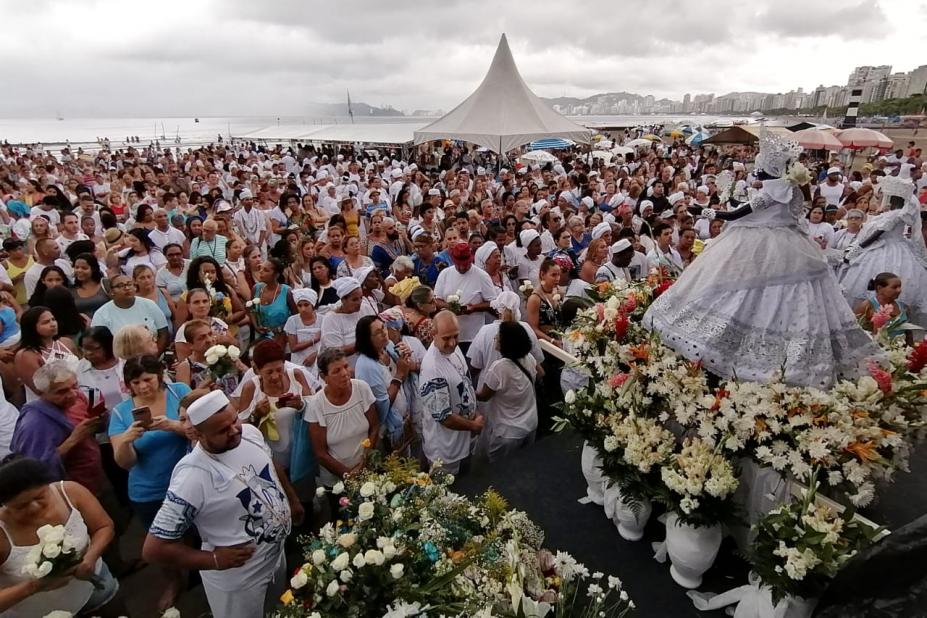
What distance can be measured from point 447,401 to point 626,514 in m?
1.62

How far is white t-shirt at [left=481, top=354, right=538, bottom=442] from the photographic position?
14.6 ft

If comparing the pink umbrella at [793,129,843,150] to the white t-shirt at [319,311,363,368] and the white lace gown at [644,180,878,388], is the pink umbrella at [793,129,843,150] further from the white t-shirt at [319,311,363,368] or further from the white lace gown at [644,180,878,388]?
the white t-shirt at [319,311,363,368]

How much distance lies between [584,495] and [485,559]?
4.70 ft

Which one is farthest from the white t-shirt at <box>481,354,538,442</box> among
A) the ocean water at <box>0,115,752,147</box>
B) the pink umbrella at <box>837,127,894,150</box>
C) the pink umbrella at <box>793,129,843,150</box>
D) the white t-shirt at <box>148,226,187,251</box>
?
the ocean water at <box>0,115,752,147</box>

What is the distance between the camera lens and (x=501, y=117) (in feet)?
40.7

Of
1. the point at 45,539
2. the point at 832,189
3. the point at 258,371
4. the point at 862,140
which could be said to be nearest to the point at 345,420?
the point at 258,371

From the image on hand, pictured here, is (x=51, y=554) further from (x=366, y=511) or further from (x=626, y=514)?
(x=626, y=514)

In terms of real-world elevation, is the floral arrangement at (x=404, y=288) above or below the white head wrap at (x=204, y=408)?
below

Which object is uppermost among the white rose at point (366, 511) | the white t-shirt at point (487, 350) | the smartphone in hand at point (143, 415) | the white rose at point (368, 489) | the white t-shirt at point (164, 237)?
the white t-shirt at point (164, 237)

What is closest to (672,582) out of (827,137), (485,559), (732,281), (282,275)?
(485,559)

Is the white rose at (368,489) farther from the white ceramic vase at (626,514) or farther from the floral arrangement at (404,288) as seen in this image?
the floral arrangement at (404,288)

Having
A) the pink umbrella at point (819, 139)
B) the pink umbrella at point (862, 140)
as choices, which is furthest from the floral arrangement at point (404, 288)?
the pink umbrella at point (862, 140)

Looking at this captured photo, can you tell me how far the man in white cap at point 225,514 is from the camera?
2.79 m

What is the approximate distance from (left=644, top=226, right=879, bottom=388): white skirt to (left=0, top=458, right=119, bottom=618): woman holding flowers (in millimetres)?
3582
